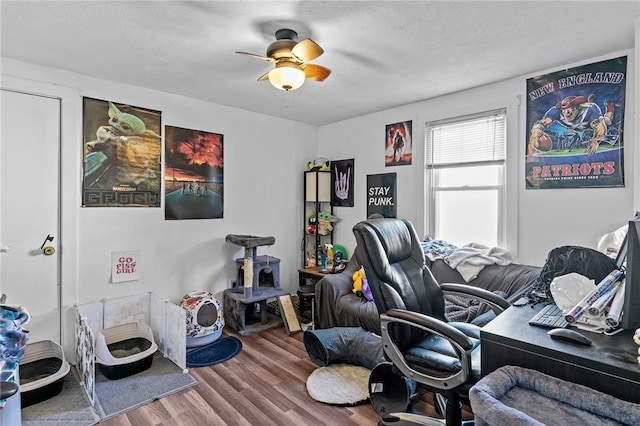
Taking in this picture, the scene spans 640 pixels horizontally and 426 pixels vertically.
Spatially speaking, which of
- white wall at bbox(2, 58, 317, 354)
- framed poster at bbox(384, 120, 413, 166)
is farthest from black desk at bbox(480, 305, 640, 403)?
white wall at bbox(2, 58, 317, 354)

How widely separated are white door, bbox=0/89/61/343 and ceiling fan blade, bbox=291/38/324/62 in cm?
206

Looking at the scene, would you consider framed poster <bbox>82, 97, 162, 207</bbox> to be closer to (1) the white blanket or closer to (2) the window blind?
(2) the window blind

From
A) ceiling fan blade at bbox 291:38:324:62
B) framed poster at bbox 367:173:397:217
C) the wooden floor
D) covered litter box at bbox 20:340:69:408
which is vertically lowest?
the wooden floor

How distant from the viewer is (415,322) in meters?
1.52

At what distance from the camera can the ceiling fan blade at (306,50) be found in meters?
1.93

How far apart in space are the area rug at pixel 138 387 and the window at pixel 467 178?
2.66m

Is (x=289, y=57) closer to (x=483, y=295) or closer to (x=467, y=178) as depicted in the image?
(x=483, y=295)

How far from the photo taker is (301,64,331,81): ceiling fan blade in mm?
2259

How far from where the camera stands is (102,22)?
6.52ft

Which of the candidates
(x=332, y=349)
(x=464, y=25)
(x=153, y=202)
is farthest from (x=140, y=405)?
(x=464, y=25)

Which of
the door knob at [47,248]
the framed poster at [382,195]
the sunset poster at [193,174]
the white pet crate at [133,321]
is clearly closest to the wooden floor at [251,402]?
the white pet crate at [133,321]

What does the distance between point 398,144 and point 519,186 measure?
1.32 meters

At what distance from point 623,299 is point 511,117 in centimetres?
207

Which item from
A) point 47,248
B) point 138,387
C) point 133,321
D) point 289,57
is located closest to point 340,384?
point 138,387
